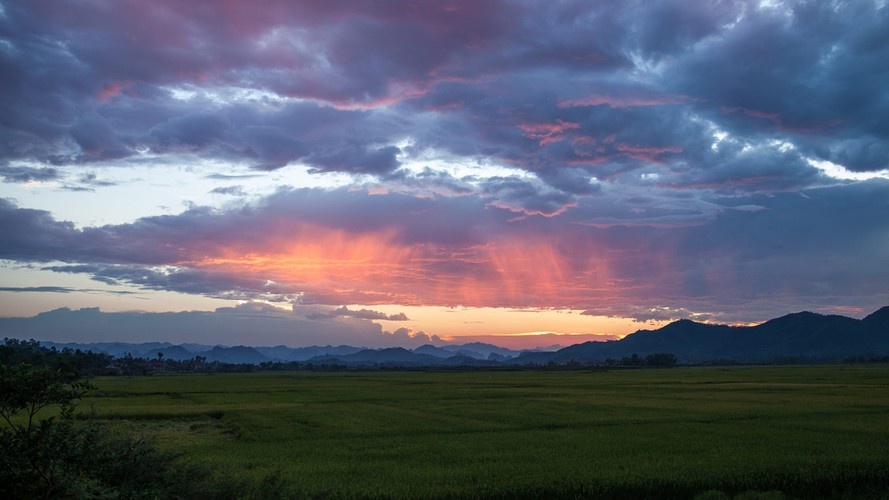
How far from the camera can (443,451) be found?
69.1 feet

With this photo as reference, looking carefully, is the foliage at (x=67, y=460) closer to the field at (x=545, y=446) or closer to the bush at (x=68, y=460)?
the bush at (x=68, y=460)

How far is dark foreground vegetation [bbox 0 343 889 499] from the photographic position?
36.0ft

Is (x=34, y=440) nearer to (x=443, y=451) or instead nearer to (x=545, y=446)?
(x=443, y=451)

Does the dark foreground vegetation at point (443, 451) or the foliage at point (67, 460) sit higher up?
the foliage at point (67, 460)

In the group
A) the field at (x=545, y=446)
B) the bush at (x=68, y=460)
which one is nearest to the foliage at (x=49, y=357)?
the field at (x=545, y=446)


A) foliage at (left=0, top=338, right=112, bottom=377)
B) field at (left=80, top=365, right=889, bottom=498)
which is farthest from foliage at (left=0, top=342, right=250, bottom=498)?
foliage at (left=0, top=338, right=112, bottom=377)

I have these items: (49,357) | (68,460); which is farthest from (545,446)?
(49,357)

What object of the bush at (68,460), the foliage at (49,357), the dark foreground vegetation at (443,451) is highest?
the bush at (68,460)

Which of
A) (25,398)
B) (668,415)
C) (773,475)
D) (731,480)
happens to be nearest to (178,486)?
(25,398)

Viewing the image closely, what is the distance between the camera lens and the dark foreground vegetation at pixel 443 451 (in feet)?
36.0

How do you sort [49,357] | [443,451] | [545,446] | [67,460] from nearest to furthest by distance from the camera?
1. [67,460]
2. [443,451]
3. [545,446]
4. [49,357]

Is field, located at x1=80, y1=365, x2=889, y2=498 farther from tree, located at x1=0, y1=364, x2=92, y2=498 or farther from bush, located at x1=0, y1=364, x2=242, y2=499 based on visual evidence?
tree, located at x1=0, y1=364, x2=92, y2=498

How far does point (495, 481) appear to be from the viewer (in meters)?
16.1

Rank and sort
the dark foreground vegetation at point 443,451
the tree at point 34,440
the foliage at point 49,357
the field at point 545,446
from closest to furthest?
the tree at point 34,440 → the dark foreground vegetation at point 443,451 → the field at point 545,446 → the foliage at point 49,357
